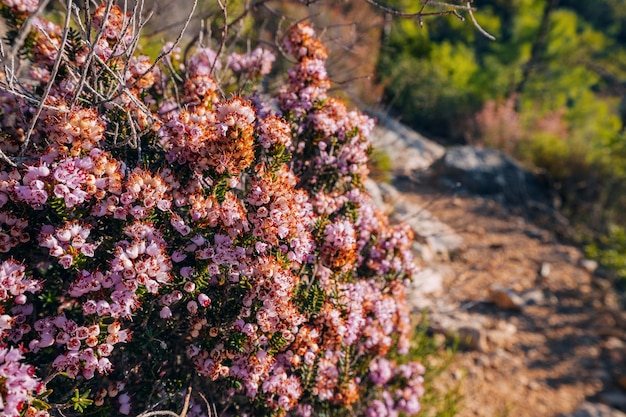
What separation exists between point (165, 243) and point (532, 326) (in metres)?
4.37

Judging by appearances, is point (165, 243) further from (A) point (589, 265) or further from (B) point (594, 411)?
(A) point (589, 265)

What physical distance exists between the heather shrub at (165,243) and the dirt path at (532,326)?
1580 millimetres

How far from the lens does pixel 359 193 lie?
2.18 meters

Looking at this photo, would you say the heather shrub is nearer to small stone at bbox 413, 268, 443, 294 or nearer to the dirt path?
the dirt path

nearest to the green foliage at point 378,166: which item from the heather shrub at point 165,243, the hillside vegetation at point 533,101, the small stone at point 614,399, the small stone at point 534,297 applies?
the hillside vegetation at point 533,101

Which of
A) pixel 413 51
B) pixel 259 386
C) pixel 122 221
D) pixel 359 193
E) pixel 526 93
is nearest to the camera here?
pixel 122 221

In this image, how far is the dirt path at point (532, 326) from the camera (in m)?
3.89

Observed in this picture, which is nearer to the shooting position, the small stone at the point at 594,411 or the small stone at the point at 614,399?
the small stone at the point at 594,411

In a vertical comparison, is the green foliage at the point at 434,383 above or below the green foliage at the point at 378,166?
below

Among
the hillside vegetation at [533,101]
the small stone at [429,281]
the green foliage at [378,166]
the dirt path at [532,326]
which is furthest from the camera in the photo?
the hillside vegetation at [533,101]

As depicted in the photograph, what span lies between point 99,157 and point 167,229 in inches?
11.8

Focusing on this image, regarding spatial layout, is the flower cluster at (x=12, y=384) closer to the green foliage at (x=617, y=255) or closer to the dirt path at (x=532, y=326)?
the dirt path at (x=532, y=326)

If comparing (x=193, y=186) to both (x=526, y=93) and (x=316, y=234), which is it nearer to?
(x=316, y=234)

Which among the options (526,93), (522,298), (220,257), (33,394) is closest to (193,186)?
(220,257)
